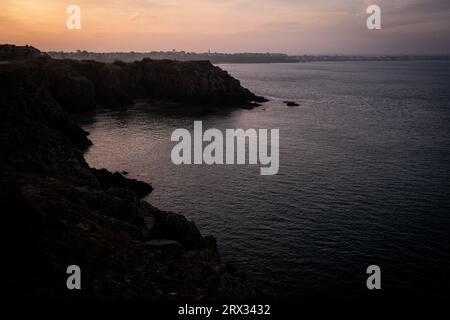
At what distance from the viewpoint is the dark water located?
117ft

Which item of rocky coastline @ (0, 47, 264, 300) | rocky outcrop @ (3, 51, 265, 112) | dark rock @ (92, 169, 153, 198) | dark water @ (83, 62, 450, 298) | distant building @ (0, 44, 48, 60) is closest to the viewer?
rocky coastline @ (0, 47, 264, 300)

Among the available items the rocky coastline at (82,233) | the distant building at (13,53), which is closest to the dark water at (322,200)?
the rocky coastline at (82,233)

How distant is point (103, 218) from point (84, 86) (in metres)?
92.8

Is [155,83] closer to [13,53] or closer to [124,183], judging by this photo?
[13,53]

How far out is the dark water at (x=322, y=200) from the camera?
117ft

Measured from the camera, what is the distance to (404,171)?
61.7 m

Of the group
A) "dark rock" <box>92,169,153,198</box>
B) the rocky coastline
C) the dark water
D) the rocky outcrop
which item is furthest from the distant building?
"dark rock" <box>92,169,153,198</box>

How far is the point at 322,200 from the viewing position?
166 ft

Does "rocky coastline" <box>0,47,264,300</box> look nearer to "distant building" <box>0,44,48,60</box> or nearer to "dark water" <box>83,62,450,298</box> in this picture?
"dark water" <box>83,62,450,298</box>

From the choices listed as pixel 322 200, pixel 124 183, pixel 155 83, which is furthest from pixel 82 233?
pixel 155 83

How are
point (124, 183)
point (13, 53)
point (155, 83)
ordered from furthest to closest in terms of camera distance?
point (155, 83) < point (13, 53) < point (124, 183)

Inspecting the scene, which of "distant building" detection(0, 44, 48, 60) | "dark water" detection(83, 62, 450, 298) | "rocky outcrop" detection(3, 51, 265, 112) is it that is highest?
"distant building" detection(0, 44, 48, 60)
